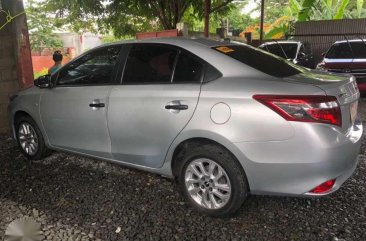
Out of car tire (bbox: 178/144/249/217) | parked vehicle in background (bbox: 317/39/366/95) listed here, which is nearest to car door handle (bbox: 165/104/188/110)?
car tire (bbox: 178/144/249/217)

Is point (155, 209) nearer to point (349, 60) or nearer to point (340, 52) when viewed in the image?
point (349, 60)

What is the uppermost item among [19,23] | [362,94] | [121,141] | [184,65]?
[19,23]

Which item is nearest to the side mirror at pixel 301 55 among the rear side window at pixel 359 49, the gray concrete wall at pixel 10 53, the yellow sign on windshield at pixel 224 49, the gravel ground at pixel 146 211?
the rear side window at pixel 359 49

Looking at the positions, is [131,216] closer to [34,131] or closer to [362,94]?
[34,131]

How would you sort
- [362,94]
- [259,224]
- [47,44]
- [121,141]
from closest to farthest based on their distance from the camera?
[259,224], [121,141], [362,94], [47,44]

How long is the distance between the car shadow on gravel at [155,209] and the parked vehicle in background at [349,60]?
5.09 metres

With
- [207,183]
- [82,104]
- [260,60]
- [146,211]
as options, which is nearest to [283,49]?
[260,60]

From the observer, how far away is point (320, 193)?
2.87 metres

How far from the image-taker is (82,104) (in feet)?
13.0

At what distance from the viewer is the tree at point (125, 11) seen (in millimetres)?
12555

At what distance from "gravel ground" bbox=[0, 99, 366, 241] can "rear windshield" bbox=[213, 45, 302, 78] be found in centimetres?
123

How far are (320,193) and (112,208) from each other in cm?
186

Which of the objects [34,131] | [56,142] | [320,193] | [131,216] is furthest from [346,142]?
[34,131]

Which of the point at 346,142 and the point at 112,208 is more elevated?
the point at 346,142
